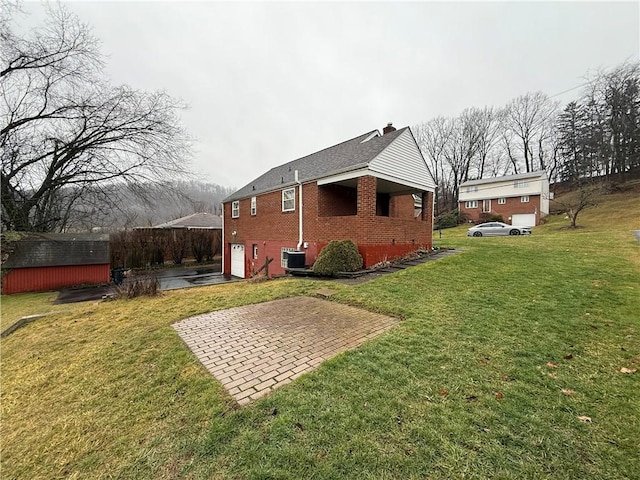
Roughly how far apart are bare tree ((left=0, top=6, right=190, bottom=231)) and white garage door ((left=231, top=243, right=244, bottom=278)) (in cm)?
602

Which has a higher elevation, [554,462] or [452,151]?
[452,151]

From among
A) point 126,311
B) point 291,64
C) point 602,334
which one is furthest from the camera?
point 291,64

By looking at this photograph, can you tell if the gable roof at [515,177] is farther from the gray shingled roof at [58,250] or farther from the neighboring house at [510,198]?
the gray shingled roof at [58,250]

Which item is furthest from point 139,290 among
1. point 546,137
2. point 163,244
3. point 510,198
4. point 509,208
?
point 546,137

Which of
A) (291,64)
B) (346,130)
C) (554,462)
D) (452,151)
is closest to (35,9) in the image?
(291,64)

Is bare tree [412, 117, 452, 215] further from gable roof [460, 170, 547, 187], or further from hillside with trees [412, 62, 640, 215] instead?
gable roof [460, 170, 547, 187]

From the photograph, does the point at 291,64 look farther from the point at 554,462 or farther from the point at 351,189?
the point at 554,462

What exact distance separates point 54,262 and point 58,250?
24.4 inches

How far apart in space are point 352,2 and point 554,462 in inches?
558

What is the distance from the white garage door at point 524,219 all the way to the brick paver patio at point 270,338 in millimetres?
33448

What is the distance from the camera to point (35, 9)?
31.9 feet

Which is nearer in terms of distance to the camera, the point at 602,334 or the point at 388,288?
the point at 602,334

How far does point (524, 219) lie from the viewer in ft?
97.5

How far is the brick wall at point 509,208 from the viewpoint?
29.3m
